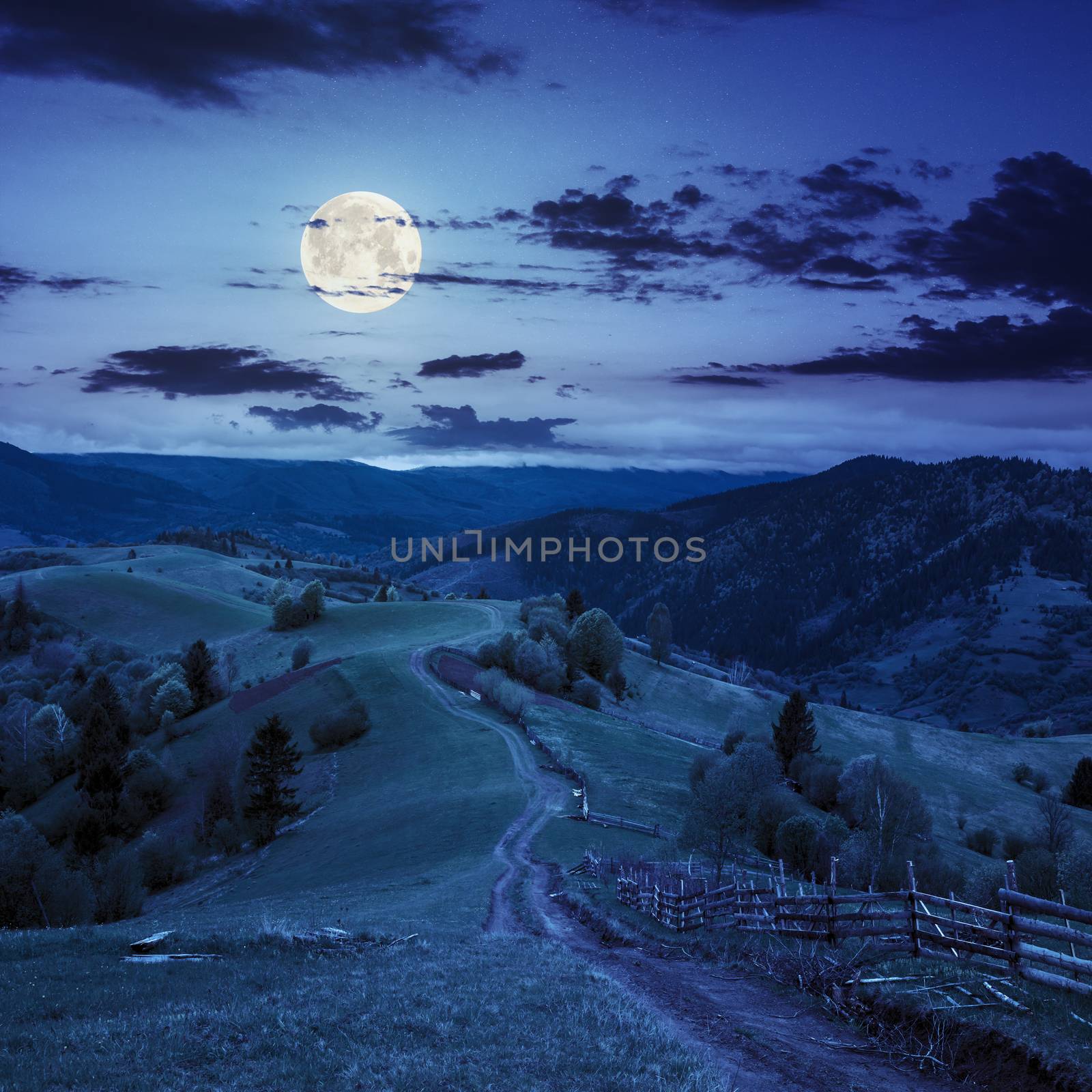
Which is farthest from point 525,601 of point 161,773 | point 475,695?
point 161,773

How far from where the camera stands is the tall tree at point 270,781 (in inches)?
2450

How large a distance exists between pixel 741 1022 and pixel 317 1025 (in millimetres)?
8907

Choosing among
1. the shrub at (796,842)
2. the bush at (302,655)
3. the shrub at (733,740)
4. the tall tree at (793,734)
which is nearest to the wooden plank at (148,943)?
the shrub at (796,842)

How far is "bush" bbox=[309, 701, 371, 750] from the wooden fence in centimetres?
5633

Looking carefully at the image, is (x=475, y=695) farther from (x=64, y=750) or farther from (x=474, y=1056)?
(x=474, y=1056)

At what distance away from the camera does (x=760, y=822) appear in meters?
52.9

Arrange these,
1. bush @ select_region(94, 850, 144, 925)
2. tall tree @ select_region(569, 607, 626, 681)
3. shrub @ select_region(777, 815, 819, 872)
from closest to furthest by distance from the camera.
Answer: bush @ select_region(94, 850, 144, 925)
shrub @ select_region(777, 815, 819, 872)
tall tree @ select_region(569, 607, 626, 681)

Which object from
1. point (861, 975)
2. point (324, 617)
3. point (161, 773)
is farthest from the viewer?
point (324, 617)

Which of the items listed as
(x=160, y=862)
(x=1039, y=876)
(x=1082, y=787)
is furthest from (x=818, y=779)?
(x=160, y=862)

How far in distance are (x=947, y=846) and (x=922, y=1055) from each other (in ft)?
199

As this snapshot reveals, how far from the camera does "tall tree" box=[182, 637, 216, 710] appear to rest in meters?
103

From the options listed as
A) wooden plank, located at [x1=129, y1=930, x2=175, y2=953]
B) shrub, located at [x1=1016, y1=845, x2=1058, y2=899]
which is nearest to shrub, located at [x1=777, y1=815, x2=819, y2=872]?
shrub, located at [x1=1016, y1=845, x2=1058, y2=899]

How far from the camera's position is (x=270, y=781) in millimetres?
63250

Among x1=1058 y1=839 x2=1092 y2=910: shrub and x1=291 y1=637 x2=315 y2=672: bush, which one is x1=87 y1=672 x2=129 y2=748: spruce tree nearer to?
x1=291 y1=637 x2=315 y2=672: bush
